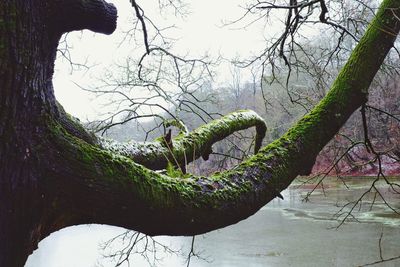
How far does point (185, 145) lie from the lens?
310 cm

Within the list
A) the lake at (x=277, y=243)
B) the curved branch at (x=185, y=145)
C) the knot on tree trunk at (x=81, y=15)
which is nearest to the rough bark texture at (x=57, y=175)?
the knot on tree trunk at (x=81, y=15)

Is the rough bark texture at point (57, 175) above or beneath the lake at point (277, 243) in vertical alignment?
above

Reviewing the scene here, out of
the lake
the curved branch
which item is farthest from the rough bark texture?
the lake

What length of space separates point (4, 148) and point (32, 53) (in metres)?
0.29

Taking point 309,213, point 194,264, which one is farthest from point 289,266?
point 309,213

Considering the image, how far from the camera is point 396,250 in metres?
8.76

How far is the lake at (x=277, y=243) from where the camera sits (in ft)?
29.6

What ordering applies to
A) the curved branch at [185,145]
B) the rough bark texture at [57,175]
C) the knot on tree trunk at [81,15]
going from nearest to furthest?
the rough bark texture at [57,175]
the knot on tree trunk at [81,15]
the curved branch at [185,145]

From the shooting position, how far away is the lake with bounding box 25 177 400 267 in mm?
9016

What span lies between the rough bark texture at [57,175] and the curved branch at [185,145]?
69 cm

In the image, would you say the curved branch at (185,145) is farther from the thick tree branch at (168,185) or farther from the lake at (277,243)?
the lake at (277,243)

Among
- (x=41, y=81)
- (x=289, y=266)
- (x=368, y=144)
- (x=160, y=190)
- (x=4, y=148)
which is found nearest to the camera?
(x=4, y=148)

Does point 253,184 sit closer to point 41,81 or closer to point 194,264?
point 41,81

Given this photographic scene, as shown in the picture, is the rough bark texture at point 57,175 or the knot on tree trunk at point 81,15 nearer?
the rough bark texture at point 57,175
